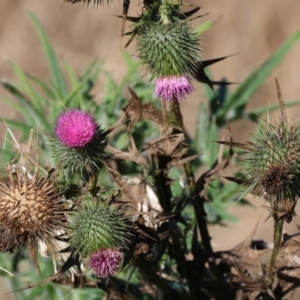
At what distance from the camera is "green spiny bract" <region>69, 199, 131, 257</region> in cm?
178

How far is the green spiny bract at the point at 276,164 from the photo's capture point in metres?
1.77

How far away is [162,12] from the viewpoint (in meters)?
1.92

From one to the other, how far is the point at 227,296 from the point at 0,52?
5247 mm

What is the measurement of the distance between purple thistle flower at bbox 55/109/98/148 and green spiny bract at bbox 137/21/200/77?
24 cm

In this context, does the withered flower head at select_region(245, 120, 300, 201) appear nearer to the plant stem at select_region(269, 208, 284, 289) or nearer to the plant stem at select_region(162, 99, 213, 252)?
the plant stem at select_region(269, 208, 284, 289)

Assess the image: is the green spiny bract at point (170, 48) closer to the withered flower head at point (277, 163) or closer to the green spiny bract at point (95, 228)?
the withered flower head at point (277, 163)

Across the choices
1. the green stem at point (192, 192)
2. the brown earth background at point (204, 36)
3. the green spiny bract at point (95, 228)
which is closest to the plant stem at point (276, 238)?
the green stem at point (192, 192)

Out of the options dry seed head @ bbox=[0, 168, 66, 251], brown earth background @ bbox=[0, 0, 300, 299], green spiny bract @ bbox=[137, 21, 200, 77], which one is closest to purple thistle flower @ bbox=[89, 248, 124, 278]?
dry seed head @ bbox=[0, 168, 66, 251]

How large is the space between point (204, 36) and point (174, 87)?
477 centimetres

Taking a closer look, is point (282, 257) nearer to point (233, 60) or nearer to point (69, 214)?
point (69, 214)

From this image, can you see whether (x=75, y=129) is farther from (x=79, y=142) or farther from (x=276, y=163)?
(x=276, y=163)

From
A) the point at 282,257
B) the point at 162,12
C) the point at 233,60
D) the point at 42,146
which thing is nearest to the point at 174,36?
the point at 162,12

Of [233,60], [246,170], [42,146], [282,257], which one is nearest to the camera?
[246,170]

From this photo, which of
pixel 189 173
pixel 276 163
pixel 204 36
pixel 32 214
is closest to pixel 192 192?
pixel 189 173
